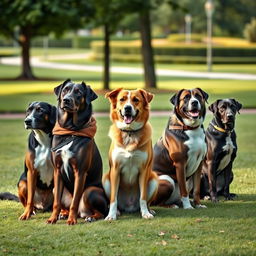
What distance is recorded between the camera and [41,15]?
116 ft

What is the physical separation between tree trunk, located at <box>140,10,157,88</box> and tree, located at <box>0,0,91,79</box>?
5024 millimetres

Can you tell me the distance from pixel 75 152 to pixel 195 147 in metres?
1.53

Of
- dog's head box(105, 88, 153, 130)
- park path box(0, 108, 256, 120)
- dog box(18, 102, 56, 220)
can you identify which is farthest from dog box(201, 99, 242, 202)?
park path box(0, 108, 256, 120)

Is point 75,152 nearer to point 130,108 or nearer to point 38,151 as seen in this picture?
point 38,151

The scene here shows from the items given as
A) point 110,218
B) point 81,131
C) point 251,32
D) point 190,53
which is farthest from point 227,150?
point 251,32

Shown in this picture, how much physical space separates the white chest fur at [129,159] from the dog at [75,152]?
0.86 feet

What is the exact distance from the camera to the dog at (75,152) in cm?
812

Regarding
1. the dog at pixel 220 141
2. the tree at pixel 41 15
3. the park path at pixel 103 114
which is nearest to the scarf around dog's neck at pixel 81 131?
the dog at pixel 220 141

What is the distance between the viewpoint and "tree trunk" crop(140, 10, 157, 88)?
30594 mm

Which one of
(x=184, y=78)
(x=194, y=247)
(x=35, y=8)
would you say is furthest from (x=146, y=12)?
(x=194, y=247)

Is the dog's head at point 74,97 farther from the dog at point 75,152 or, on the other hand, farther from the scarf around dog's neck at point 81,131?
the scarf around dog's neck at point 81,131

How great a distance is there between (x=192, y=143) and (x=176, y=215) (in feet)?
2.85

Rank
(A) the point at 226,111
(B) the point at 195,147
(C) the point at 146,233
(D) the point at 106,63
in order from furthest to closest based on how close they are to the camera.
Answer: (D) the point at 106,63 → (A) the point at 226,111 → (B) the point at 195,147 → (C) the point at 146,233

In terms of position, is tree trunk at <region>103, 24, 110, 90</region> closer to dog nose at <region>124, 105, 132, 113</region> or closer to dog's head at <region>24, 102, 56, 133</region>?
dog's head at <region>24, 102, 56, 133</region>
